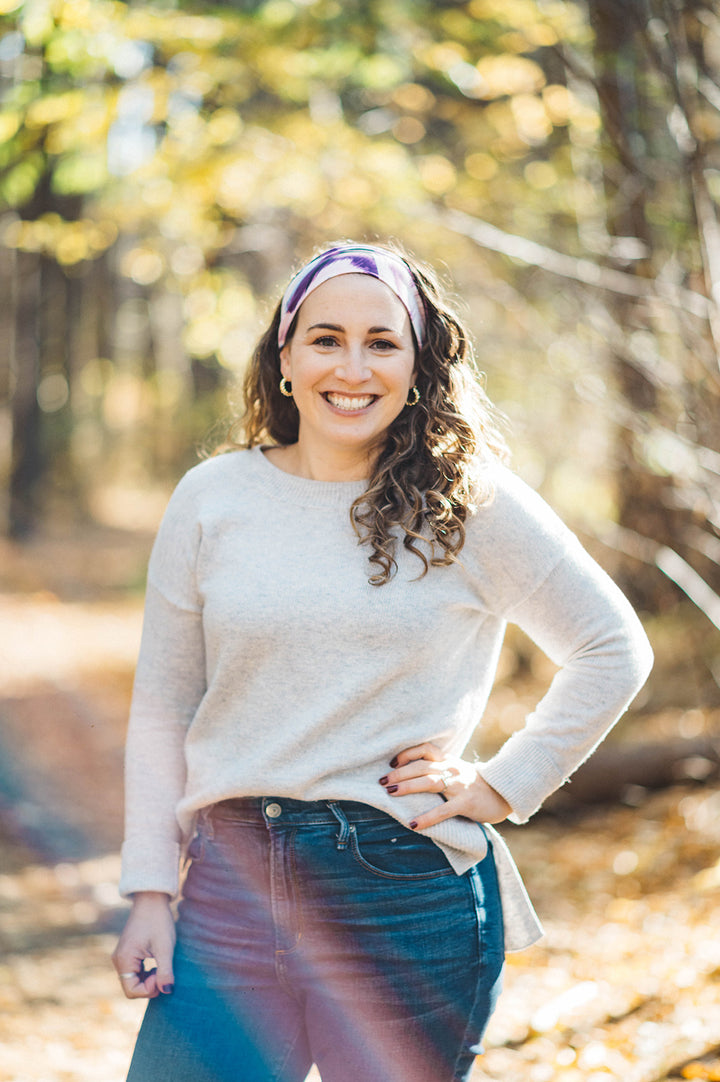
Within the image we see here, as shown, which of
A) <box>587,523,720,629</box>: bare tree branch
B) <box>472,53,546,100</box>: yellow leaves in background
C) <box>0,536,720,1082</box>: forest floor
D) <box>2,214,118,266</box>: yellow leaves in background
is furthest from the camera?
<box>2,214,118,266</box>: yellow leaves in background

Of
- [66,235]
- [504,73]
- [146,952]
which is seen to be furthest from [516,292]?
[146,952]

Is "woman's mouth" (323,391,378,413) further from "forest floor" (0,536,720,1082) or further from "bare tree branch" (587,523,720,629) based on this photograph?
"bare tree branch" (587,523,720,629)

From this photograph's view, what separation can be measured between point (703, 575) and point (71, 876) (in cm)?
417

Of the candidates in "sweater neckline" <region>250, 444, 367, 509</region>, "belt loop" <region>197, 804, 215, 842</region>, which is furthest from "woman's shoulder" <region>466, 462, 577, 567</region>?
"belt loop" <region>197, 804, 215, 842</region>

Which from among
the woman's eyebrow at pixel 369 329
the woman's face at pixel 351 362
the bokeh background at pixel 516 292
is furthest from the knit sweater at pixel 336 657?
the bokeh background at pixel 516 292

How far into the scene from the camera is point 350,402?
6.43 ft

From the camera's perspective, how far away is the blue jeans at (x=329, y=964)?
5.80 ft

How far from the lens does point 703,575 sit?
633 cm

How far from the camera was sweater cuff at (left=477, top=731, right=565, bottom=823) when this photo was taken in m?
1.94

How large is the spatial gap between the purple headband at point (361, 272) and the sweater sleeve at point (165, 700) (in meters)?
0.44

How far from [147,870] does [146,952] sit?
0.15 meters

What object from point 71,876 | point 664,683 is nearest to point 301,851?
point 71,876

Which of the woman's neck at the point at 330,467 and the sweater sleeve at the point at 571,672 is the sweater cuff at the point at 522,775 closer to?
the sweater sleeve at the point at 571,672

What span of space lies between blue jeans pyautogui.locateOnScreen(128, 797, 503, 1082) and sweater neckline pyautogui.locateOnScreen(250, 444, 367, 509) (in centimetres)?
57
